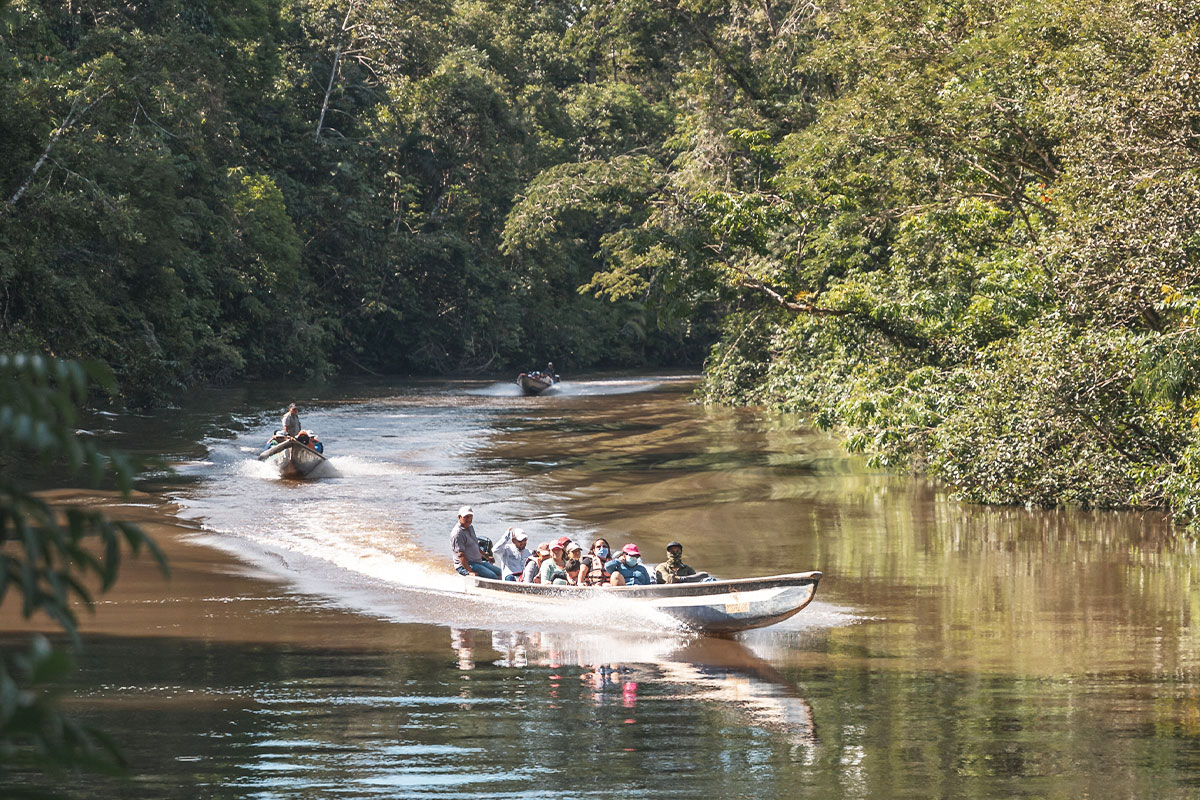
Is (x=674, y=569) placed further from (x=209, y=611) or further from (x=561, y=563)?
(x=209, y=611)

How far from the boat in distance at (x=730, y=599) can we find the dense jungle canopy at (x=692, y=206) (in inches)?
241

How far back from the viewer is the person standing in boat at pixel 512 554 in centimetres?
1672

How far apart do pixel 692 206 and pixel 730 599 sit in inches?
742

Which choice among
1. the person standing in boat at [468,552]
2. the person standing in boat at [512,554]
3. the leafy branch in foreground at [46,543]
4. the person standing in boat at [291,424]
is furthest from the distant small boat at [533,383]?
the leafy branch in foreground at [46,543]

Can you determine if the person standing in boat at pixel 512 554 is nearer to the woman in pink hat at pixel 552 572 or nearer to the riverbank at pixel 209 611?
the woman in pink hat at pixel 552 572

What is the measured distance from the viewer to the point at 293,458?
27.1 metres

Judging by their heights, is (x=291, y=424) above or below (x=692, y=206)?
below

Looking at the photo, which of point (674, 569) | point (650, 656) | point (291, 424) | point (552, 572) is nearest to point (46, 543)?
point (650, 656)

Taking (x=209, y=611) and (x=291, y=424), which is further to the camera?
(x=291, y=424)

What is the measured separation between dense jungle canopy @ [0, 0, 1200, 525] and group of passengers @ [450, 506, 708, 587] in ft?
21.9

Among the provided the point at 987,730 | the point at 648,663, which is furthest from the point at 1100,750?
the point at 648,663

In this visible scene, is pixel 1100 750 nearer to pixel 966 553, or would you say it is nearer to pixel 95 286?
pixel 966 553

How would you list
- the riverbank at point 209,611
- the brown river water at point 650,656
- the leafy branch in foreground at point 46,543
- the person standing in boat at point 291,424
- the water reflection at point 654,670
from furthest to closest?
the person standing in boat at point 291,424 < the riverbank at point 209,611 < the water reflection at point 654,670 < the brown river water at point 650,656 < the leafy branch in foreground at point 46,543

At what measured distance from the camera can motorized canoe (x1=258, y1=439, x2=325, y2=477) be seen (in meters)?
27.0
